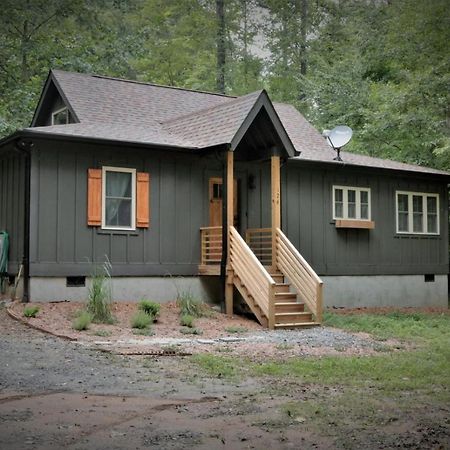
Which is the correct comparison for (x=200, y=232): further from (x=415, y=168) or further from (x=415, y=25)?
(x=415, y=25)

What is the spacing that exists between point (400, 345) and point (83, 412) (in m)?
6.36

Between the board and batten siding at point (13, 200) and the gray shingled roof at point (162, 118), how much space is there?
1260 mm

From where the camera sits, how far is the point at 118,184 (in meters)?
14.2

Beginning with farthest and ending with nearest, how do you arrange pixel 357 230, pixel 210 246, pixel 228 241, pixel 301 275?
pixel 357 230
pixel 210 246
pixel 228 241
pixel 301 275

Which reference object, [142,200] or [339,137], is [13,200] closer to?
[142,200]

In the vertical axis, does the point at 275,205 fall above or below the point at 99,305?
above

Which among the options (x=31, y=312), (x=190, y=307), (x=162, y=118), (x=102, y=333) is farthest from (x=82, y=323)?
(x=162, y=118)

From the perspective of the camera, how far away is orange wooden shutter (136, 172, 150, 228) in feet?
46.8

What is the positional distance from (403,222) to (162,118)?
6959 millimetres

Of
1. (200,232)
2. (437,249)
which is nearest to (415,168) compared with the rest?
(437,249)

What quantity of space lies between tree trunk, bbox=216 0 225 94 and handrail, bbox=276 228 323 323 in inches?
683

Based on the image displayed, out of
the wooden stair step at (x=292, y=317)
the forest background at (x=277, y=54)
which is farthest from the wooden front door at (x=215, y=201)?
the forest background at (x=277, y=54)

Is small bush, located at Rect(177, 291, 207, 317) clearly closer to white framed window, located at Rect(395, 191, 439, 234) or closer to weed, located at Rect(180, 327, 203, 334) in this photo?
weed, located at Rect(180, 327, 203, 334)

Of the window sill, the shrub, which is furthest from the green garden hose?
the window sill
